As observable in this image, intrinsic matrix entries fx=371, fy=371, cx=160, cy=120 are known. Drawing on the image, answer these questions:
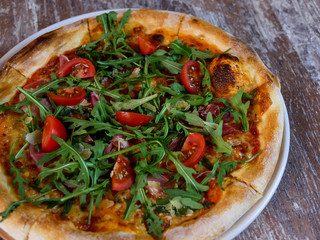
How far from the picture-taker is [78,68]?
290 cm

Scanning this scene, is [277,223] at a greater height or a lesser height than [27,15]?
lesser

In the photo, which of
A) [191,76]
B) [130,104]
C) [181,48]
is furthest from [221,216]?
[181,48]

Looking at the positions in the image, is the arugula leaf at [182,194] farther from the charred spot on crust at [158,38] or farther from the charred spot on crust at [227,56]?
the charred spot on crust at [158,38]

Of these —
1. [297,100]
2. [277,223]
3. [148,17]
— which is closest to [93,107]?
[148,17]

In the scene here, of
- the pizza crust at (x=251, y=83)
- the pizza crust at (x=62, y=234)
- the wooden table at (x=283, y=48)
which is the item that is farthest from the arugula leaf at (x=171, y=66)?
the pizza crust at (x=62, y=234)

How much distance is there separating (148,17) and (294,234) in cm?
212

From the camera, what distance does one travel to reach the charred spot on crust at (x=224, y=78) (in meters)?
2.83

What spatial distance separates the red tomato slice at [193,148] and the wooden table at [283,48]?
772 mm

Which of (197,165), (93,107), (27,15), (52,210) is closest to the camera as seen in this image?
(52,210)

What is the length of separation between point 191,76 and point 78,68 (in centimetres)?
88

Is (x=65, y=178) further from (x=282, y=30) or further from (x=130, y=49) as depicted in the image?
(x=282, y=30)

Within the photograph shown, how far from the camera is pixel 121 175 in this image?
2.37 metres

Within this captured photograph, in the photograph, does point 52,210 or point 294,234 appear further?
point 294,234

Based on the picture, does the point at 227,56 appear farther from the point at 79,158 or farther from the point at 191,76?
the point at 79,158
